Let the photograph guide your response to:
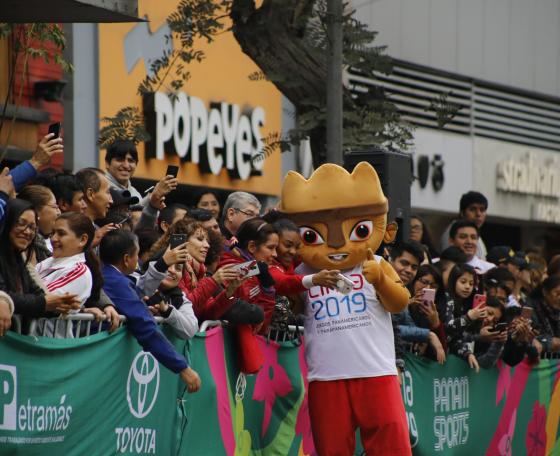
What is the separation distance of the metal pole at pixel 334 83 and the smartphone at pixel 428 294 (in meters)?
1.25

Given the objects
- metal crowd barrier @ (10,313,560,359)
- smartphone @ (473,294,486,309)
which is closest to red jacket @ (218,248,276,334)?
metal crowd barrier @ (10,313,560,359)

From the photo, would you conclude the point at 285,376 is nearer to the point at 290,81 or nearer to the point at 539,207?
the point at 290,81

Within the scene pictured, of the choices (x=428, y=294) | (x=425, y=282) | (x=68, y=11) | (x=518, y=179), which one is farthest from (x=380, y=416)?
(x=518, y=179)

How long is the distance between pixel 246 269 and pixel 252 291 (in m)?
0.55

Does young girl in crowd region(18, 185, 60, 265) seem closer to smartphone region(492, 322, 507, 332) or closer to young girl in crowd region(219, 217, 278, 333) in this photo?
young girl in crowd region(219, 217, 278, 333)

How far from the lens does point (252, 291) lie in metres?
9.57

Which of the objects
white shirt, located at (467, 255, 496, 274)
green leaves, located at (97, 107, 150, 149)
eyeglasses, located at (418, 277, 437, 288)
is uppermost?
green leaves, located at (97, 107, 150, 149)

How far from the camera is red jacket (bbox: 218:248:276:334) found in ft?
31.3

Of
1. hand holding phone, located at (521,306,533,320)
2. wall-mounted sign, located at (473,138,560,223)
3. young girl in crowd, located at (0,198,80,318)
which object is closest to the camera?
young girl in crowd, located at (0,198,80,318)

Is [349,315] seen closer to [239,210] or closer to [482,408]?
[239,210]

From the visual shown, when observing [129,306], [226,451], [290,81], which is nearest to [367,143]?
[290,81]

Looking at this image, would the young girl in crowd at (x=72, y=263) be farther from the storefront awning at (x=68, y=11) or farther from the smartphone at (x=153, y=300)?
the storefront awning at (x=68, y=11)

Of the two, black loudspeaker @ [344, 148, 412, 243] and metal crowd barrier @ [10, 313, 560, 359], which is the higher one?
black loudspeaker @ [344, 148, 412, 243]

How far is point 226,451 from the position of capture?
959 cm
